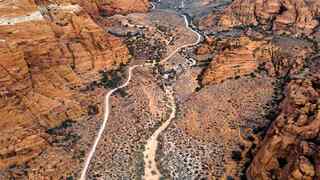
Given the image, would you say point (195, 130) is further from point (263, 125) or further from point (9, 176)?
point (9, 176)

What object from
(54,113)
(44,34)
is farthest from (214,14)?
(54,113)

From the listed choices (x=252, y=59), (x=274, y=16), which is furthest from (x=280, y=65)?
(x=274, y=16)

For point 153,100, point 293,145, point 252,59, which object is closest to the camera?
point 293,145

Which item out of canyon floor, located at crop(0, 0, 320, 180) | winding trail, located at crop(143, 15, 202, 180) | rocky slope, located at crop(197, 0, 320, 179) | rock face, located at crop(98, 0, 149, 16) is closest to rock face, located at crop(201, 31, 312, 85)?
rocky slope, located at crop(197, 0, 320, 179)

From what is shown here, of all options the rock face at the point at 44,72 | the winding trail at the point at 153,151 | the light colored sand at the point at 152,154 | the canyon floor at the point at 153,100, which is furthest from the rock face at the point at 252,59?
the rock face at the point at 44,72

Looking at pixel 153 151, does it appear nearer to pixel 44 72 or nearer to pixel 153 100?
pixel 153 100

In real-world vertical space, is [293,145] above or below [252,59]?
above
